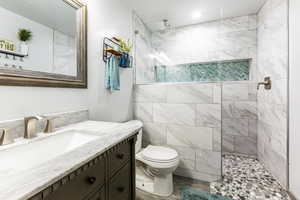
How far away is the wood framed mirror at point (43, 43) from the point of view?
33.0 inches

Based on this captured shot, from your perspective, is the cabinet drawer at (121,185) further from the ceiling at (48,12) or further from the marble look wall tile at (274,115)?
the marble look wall tile at (274,115)

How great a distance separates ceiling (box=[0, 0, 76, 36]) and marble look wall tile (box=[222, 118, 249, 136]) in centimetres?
262

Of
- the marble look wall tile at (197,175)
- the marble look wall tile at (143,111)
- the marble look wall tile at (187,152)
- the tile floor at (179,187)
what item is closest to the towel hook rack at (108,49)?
the marble look wall tile at (143,111)

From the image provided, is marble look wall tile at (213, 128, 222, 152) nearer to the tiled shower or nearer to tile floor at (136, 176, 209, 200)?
the tiled shower

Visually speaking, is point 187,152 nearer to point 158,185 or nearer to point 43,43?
point 158,185

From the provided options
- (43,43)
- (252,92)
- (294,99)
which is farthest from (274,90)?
(43,43)

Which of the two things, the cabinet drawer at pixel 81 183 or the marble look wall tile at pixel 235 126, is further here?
the marble look wall tile at pixel 235 126

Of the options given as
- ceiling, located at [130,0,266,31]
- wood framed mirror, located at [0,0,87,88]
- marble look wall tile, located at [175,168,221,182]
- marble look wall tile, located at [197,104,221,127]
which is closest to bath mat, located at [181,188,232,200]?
marble look wall tile, located at [175,168,221,182]

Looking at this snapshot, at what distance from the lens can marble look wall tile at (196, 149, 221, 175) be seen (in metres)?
1.80

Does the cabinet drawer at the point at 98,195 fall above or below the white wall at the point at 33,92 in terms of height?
below

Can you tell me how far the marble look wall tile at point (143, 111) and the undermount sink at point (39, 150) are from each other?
127 cm

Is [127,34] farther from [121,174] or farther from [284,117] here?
[284,117]

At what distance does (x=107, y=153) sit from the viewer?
2.54 ft

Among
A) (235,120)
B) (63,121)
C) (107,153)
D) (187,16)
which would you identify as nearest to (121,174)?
(107,153)
